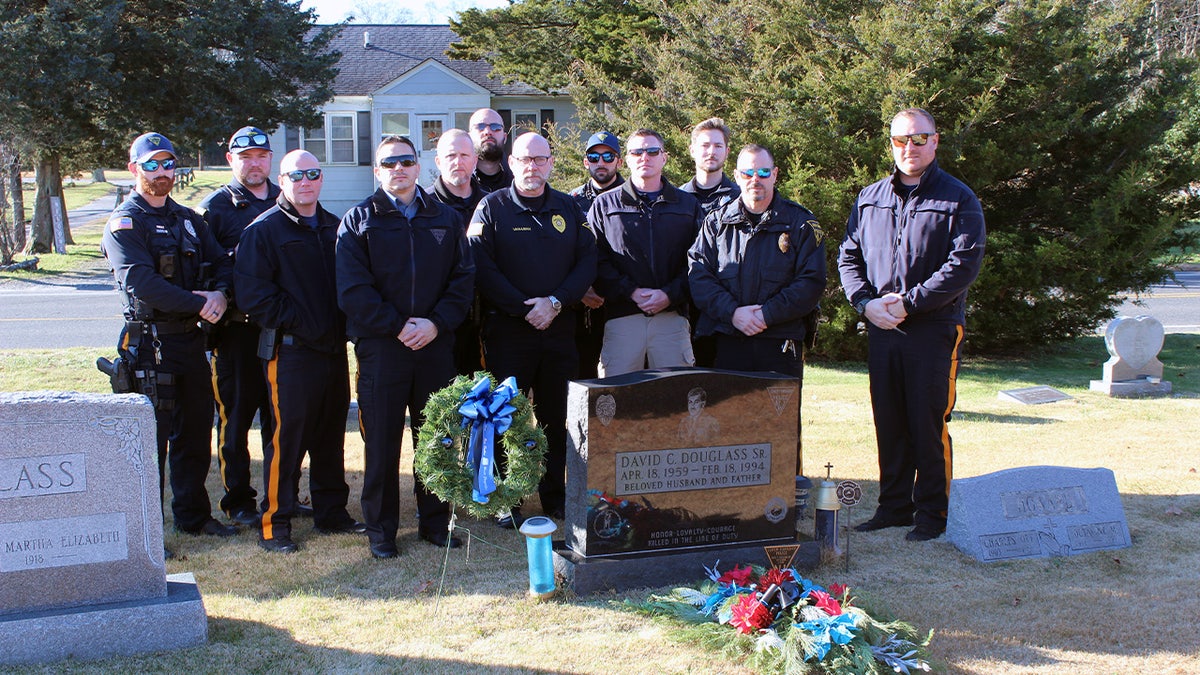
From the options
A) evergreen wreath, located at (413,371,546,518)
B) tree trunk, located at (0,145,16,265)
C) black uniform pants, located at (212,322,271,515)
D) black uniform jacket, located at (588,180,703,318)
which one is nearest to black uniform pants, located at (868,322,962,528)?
black uniform jacket, located at (588,180,703,318)

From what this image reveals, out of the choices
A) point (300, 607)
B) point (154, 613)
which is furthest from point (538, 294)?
point (154, 613)

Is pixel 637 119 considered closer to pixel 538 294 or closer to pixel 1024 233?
pixel 1024 233

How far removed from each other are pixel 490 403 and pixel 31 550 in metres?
1.97

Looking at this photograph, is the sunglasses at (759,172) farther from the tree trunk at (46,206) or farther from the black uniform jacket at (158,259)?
the tree trunk at (46,206)

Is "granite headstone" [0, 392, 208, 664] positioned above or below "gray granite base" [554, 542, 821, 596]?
above

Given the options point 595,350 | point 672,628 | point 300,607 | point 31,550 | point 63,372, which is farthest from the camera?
point 63,372

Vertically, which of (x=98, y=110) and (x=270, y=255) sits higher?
(x=98, y=110)

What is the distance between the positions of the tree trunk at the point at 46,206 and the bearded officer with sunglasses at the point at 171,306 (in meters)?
20.6

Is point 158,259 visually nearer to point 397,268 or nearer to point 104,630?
point 397,268

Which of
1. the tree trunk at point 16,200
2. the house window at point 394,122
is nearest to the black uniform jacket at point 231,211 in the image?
the tree trunk at point 16,200

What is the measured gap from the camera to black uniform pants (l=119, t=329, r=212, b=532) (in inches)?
217

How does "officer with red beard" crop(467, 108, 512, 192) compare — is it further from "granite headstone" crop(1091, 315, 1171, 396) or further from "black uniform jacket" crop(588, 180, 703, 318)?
"granite headstone" crop(1091, 315, 1171, 396)

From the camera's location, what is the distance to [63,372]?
10.5 metres

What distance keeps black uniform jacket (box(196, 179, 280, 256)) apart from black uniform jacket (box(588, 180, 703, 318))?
2.02m
